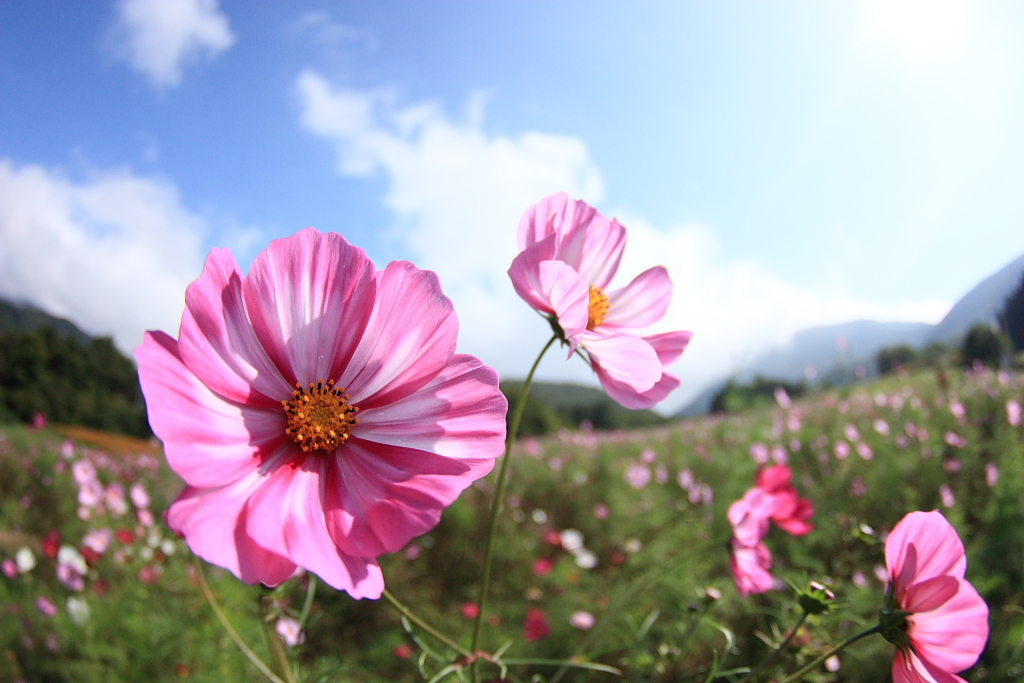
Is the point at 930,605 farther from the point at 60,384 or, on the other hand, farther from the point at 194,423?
the point at 60,384

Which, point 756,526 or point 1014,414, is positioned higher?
point 756,526

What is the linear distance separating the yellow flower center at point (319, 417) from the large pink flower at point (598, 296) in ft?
0.65

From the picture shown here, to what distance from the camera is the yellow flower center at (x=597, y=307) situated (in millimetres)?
683

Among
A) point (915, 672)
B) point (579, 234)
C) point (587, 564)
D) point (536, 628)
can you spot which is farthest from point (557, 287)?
point (587, 564)

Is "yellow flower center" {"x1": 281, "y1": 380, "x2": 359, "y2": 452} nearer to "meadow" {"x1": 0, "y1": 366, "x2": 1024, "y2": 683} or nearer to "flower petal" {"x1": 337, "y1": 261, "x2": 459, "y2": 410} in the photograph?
"flower petal" {"x1": 337, "y1": 261, "x2": 459, "y2": 410}

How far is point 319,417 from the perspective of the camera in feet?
1.58

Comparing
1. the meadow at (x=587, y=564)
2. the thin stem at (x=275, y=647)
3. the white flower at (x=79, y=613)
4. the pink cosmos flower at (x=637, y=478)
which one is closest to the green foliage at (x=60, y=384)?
the meadow at (x=587, y=564)

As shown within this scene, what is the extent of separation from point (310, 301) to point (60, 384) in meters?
31.1

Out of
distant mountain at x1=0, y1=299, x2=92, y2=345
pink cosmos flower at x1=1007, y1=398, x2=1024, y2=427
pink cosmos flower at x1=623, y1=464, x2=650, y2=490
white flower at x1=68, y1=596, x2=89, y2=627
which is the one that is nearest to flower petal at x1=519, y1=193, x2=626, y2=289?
white flower at x1=68, y1=596, x2=89, y2=627

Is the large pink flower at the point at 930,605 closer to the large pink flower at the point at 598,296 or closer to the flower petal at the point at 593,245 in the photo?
the large pink flower at the point at 598,296

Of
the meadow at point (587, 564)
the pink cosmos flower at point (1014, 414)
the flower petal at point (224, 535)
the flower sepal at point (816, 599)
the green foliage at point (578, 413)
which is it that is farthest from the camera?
the green foliage at point (578, 413)

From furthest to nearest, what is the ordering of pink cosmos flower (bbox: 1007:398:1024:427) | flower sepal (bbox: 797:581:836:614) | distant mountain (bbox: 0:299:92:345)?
distant mountain (bbox: 0:299:92:345)
pink cosmos flower (bbox: 1007:398:1024:427)
flower sepal (bbox: 797:581:836:614)

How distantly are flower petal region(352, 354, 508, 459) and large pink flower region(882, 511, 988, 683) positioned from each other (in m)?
0.36

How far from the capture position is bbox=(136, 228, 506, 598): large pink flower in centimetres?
37
